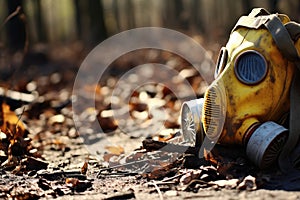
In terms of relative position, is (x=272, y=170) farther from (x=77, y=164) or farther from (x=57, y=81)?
(x=57, y=81)

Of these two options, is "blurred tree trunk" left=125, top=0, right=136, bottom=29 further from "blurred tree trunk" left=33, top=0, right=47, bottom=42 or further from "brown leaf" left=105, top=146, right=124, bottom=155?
"brown leaf" left=105, top=146, right=124, bottom=155

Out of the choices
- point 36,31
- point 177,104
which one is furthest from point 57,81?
point 36,31

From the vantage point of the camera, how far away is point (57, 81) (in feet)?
38.8

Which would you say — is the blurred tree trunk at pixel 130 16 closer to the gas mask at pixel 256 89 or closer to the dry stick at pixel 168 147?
the dry stick at pixel 168 147

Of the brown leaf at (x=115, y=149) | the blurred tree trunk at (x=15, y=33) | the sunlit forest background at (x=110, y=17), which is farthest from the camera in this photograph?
the blurred tree trunk at (x=15, y=33)

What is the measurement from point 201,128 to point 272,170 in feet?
1.85

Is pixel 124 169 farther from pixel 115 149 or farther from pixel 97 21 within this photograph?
pixel 97 21

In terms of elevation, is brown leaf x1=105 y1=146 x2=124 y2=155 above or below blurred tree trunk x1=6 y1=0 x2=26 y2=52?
below

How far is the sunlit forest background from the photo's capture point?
47.5 ft

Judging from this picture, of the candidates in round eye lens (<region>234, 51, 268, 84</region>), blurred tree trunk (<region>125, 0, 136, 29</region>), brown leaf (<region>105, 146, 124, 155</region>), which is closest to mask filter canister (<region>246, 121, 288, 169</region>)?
round eye lens (<region>234, 51, 268, 84</region>)

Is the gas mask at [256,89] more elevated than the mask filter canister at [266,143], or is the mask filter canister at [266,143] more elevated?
the gas mask at [256,89]

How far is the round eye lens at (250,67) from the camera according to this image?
3.61m

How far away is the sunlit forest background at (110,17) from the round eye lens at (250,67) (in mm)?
3446

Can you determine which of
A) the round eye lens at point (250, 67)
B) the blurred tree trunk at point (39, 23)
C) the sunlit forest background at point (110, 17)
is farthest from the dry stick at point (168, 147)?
A: the blurred tree trunk at point (39, 23)
